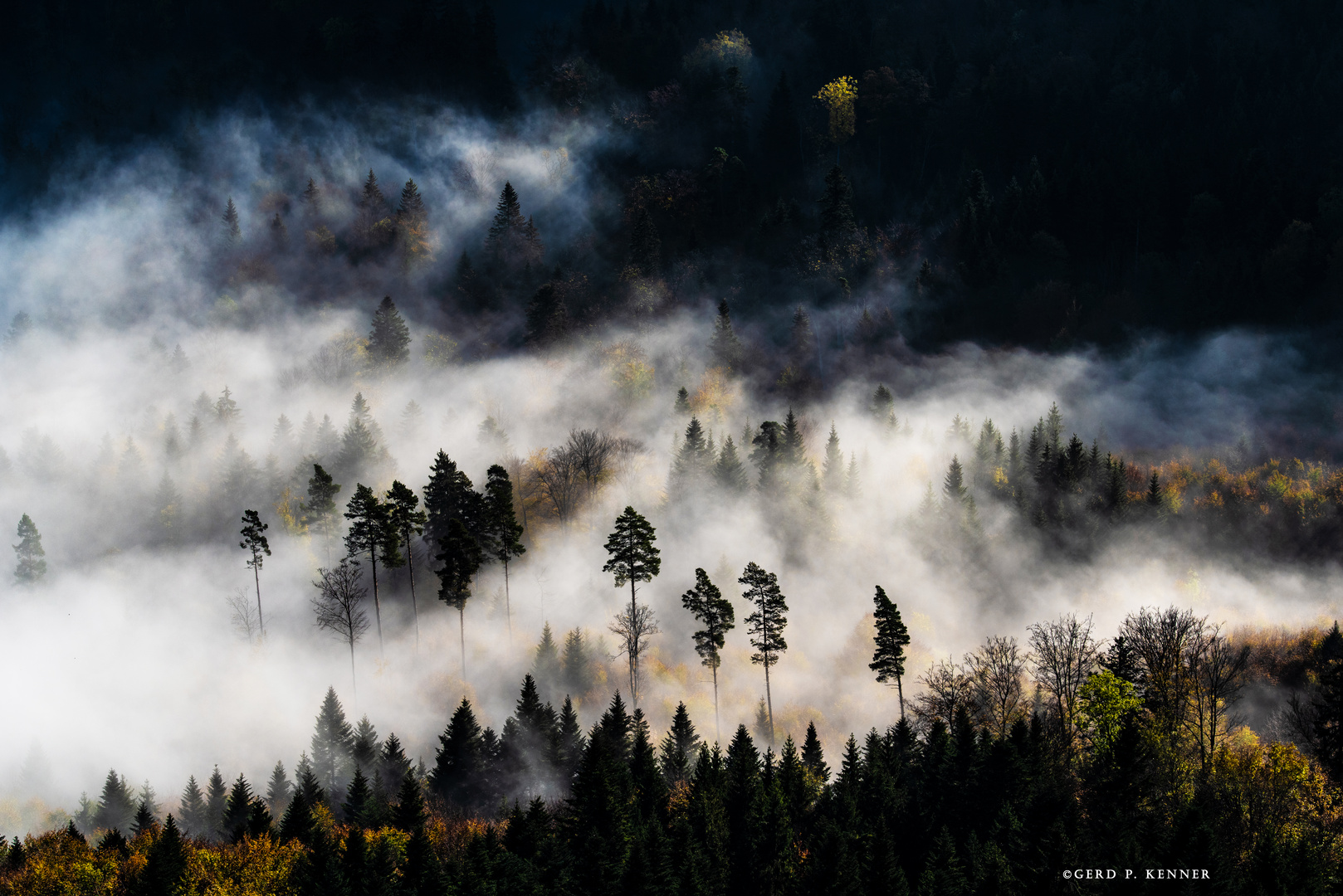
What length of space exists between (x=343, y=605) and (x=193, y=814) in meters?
20.2

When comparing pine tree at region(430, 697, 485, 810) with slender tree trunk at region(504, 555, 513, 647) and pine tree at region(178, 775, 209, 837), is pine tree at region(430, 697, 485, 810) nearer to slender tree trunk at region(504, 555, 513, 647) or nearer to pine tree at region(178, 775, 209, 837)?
pine tree at region(178, 775, 209, 837)

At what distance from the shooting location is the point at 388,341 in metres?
142

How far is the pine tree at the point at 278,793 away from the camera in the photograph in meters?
80.9

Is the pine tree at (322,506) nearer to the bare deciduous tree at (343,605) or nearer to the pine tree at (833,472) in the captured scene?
the bare deciduous tree at (343,605)

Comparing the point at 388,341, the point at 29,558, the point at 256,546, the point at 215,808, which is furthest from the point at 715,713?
the point at 29,558

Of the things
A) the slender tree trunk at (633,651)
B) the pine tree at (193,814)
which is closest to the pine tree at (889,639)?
the slender tree trunk at (633,651)

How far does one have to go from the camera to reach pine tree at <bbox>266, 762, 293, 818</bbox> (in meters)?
80.9

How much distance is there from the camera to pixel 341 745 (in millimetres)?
82500

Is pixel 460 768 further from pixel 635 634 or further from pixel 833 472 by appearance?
pixel 833 472

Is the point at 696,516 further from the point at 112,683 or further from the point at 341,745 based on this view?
the point at 112,683

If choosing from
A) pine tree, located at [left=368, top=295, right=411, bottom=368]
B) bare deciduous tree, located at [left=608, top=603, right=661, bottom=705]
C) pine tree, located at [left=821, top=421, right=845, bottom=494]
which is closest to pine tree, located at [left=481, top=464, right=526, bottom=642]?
bare deciduous tree, located at [left=608, top=603, right=661, bottom=705]

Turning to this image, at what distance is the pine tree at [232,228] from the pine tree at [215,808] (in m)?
119

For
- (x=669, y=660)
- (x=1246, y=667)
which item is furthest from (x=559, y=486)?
(x=1246, y=667)

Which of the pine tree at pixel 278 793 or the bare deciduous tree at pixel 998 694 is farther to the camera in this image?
the pine tree at pixel 278 793
